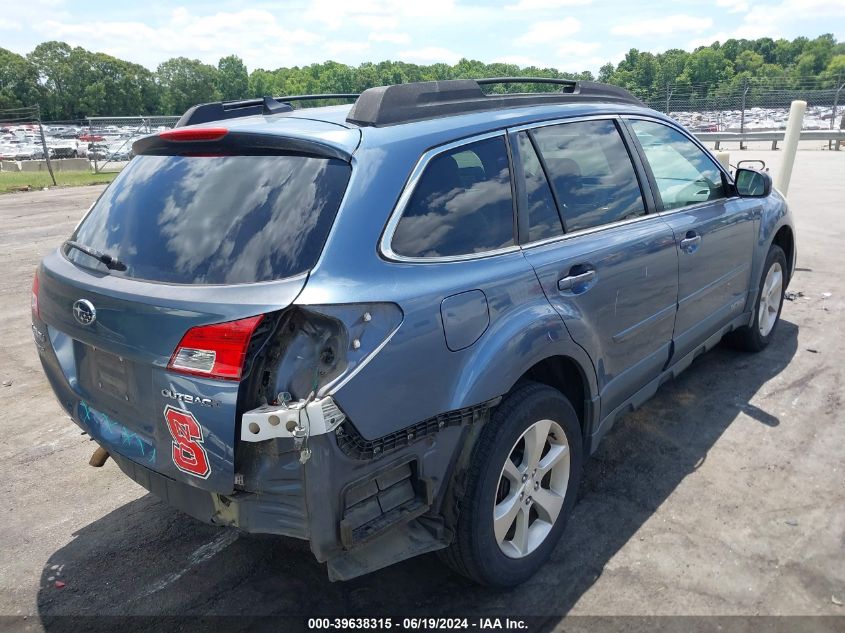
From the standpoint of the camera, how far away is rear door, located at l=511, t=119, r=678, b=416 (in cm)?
291

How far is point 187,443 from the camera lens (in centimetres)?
217

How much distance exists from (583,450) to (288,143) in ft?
6.54

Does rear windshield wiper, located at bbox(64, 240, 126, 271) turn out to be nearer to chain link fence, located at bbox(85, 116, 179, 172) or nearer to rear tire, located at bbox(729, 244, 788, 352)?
rear tire, located at bbox(729, 244, 788, 352)

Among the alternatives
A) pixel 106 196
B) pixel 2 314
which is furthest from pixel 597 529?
pixel 2 314

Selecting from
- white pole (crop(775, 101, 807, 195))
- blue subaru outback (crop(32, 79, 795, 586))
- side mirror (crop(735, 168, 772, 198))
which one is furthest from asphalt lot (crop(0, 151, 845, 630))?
white pole (crop(775, 101, 807, 195))

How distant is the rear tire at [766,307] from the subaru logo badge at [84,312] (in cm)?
441

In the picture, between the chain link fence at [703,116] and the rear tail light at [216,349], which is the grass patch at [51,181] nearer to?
the chain link fence at [703,116]

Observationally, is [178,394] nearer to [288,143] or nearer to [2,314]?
[288,143]

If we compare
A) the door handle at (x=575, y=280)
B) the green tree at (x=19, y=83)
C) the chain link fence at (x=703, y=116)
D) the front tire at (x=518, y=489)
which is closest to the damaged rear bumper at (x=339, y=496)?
the front tire at (x=518, y=489)

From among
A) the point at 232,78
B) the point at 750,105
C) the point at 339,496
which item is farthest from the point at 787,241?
the point at 232,78

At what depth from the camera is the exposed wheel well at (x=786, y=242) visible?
5.25 meters

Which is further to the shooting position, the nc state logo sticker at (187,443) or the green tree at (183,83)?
the green tree at (183,83)

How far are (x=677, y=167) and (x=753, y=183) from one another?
0.94 m

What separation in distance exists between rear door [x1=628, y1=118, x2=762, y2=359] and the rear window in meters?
2.20
